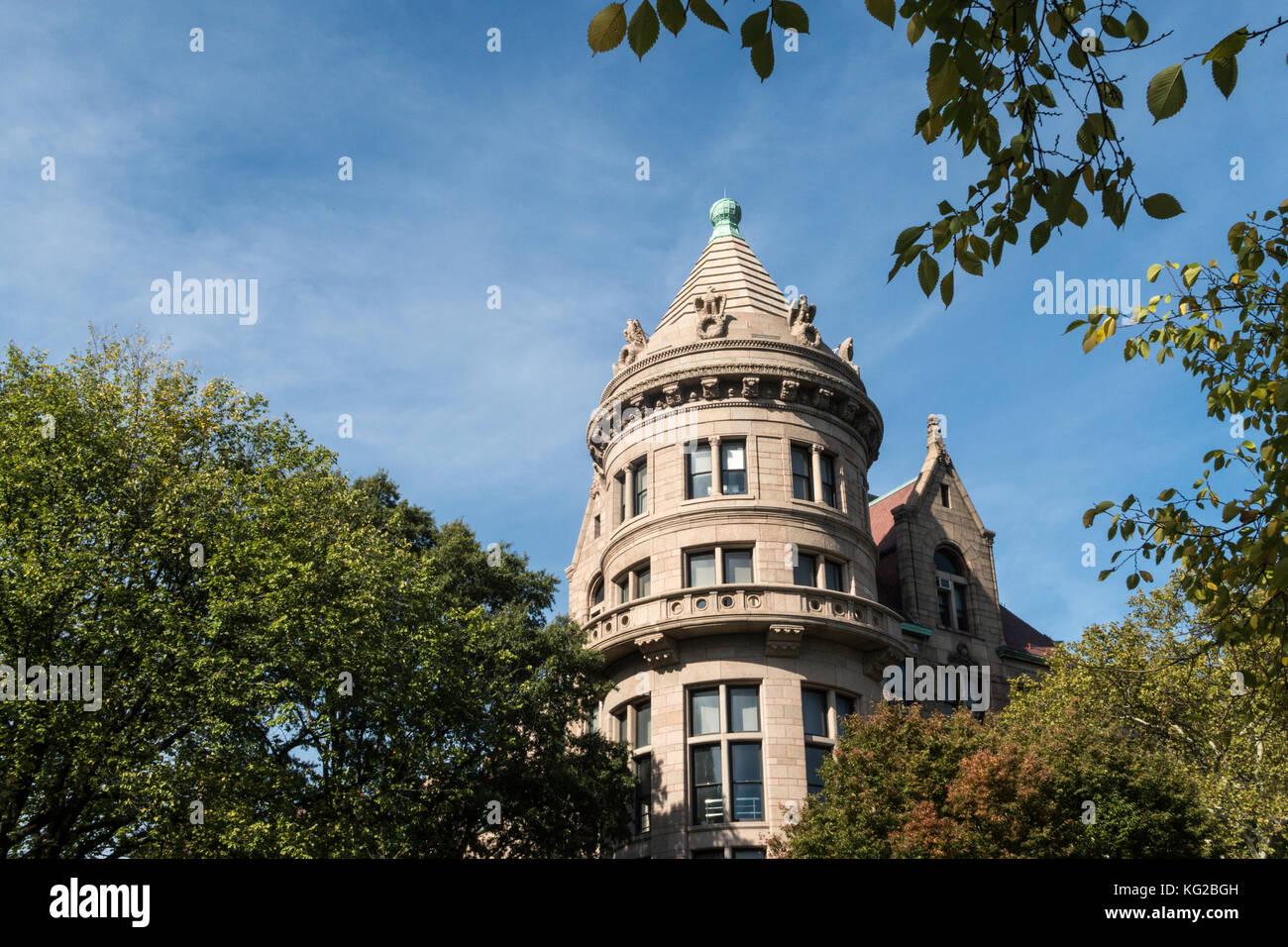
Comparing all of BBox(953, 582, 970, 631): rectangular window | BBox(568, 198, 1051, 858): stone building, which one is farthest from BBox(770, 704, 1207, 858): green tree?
BBox(953, 582, 970, 631): rectangular window

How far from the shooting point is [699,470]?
34656 mm

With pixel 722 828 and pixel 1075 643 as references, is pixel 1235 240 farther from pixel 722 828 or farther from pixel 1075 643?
pixel 1075 643

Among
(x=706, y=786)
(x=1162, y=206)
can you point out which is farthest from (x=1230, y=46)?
(x=706, y=786)

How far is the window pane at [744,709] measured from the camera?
3111 cm

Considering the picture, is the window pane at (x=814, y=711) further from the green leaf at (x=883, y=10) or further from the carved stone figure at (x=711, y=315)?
the green leaf at (x=883, y=10)

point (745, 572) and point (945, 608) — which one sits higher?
point (745, 572)

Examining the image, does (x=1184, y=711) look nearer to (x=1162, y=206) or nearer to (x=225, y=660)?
(x=225, y=660)

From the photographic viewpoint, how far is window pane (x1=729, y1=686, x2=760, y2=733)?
31.1 metres

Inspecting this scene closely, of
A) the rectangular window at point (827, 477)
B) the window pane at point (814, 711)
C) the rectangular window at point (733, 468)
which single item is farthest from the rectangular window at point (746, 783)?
the rectangular window at point (827, 477)

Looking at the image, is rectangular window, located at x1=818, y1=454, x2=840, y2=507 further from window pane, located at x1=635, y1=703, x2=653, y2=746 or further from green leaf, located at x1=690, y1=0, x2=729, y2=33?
green leaf, located at x1=690, y1=0, x2=729, y2=33

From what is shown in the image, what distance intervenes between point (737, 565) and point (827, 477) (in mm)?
4653

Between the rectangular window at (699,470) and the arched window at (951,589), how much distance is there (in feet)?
36.1

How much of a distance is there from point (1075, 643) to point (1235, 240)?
921 inches

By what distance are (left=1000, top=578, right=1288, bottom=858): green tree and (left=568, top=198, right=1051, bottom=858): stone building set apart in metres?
5.03
